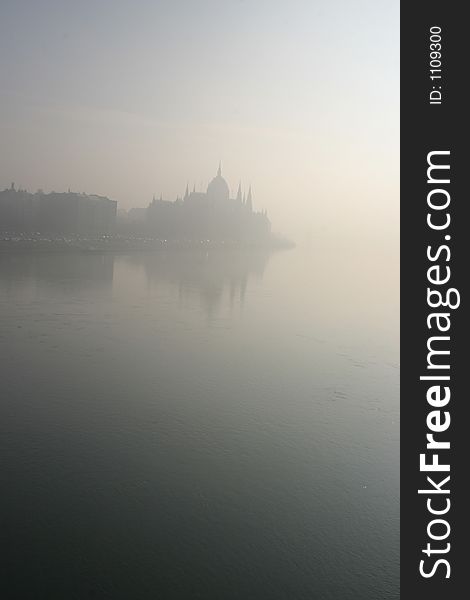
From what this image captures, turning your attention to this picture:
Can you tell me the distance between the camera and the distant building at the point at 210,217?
4476 inches

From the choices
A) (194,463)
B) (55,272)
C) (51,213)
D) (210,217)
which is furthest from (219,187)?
(194,463)

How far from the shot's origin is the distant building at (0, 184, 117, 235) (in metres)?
81.6

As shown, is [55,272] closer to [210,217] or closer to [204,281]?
[204,281]

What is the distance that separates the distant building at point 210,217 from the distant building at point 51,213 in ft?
58.3

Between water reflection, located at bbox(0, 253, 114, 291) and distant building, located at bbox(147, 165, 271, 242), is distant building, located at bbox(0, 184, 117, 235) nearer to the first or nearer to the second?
distant building, located at bbox(147, 165, 271, 242)

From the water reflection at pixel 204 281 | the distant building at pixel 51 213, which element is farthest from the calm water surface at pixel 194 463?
the distant building at pixel 51 213

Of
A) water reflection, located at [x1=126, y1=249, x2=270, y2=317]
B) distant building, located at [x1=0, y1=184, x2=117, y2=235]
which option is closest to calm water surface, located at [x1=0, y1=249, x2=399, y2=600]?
water reflection, located at [x1=126, y1=249, x2=270, y2=317]

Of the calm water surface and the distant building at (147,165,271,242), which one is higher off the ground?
the distant building at (147,165,271,242)

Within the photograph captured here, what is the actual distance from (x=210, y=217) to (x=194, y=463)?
378ft

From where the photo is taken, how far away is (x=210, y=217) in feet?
405

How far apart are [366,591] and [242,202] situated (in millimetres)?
151976

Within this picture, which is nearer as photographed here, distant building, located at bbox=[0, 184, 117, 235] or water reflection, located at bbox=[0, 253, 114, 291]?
water reflection, located at bbox=[0, 253, 114, 291]

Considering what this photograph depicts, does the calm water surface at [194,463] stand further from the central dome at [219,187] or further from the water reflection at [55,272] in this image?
the central dome at [219,187]

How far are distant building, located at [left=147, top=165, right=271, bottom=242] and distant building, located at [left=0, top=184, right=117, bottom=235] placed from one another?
58.3 ft
